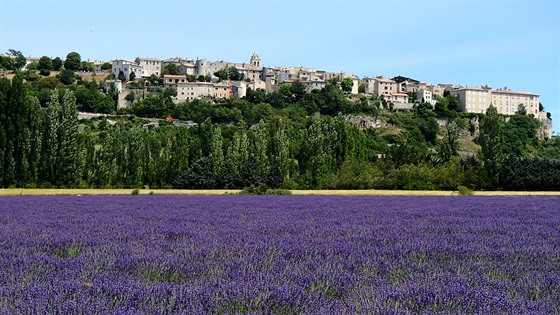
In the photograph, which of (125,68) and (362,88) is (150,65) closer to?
(125,68)

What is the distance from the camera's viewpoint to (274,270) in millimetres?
5520

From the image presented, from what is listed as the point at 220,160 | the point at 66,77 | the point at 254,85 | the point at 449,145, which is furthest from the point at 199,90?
the point at 220,160

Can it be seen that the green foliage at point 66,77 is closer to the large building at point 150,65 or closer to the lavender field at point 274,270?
the large building at point 150,65

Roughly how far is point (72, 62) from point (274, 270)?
188 metres

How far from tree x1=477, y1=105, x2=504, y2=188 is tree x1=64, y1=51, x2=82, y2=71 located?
160m

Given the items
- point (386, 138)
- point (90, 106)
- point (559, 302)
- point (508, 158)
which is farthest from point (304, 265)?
point (90, 106)

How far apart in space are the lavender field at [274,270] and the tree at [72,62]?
18141 centimetres

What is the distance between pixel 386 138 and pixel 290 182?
79433 millimetres

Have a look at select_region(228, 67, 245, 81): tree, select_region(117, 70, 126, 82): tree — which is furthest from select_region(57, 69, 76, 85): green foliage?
select_region(228, 67, 245, 81): tree

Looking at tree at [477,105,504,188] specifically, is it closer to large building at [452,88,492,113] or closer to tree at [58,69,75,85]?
large building at [452,88,492,113]

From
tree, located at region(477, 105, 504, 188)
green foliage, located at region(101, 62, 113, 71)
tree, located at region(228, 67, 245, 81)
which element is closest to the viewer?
tree, located at region(477, 105, 504, 188)

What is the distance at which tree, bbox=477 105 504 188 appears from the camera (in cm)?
4000

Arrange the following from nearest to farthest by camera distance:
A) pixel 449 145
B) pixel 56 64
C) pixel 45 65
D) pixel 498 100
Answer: pixel 449 145, pixel 45 65, pixel 498 100, pixel 56 64

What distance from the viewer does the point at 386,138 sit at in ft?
381
